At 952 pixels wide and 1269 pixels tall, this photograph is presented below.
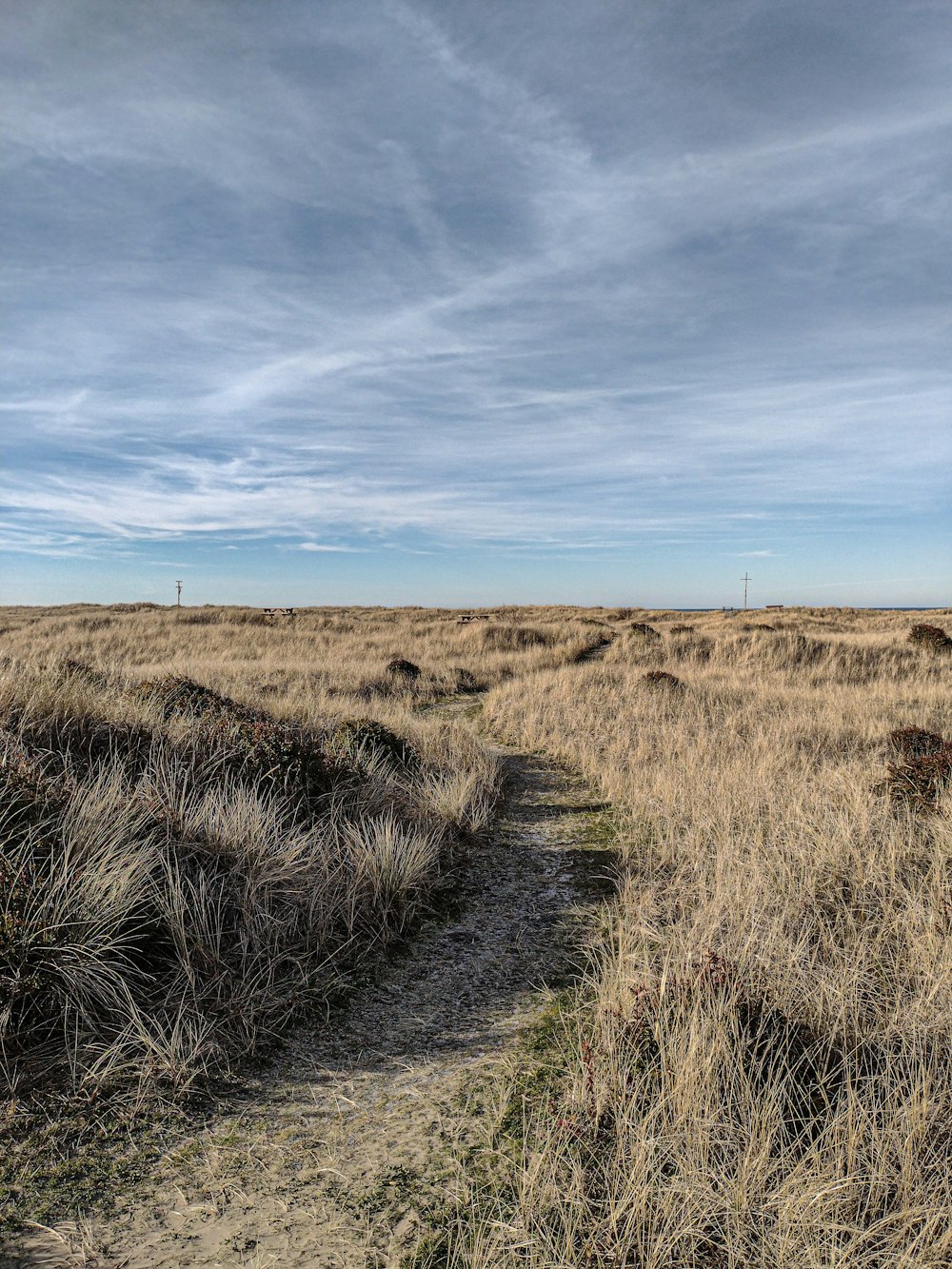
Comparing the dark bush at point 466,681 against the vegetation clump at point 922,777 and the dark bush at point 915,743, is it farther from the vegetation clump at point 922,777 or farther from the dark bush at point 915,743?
the vegetation clump at point 922,777

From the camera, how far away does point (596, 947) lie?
448cm

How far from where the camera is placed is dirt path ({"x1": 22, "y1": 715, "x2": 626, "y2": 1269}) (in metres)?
2.42

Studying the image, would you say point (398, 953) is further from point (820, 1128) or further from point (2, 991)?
point (820, 1128)

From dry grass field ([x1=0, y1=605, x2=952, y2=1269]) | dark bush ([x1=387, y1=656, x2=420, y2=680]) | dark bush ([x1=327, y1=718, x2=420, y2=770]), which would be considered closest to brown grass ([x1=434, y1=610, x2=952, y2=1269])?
dry grass field ([x1=0, y1=605, x2=952, y2=1269])

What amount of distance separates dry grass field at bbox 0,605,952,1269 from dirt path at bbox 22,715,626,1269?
225mm

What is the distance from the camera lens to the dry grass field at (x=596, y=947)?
243 cm

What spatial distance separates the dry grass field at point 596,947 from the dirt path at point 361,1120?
225mm

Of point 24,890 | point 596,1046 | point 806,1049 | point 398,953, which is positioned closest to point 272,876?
point 398,953

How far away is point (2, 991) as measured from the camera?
355cm

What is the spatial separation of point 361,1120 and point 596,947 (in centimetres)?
191

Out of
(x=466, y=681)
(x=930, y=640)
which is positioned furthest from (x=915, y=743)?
(x=930, y=640)

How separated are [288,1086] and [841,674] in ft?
56.4

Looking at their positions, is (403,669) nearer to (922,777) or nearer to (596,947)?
(922,777)

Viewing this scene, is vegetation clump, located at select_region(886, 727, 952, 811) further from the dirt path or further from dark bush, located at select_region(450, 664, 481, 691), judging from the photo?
dark bush, located at select_region(450, 664, 481, 691)
